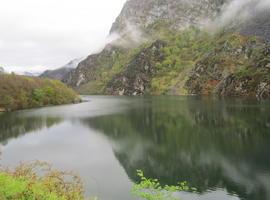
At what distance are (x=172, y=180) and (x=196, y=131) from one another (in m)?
41.2

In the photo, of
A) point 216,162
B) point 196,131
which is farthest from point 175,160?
point 196,131

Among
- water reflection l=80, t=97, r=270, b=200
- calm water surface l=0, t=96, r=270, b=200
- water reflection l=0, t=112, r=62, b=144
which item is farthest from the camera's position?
water reflection l=0, t=112, r=62, b=144

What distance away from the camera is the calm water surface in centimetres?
4272

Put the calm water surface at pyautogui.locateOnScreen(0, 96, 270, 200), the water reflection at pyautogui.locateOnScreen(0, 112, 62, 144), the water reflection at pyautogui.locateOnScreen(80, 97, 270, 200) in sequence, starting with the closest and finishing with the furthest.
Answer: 1. the calm water surface at pyautogui.locateOnScreen(0, 96, 270, 200)
2. the water reflection at pyautogui.locateOnScreen(80, 97, 270, 200)
3. the water reflection at pyautogui.locateOnScreen(0, 112, 62, 144)

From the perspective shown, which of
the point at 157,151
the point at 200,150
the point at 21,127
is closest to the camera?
the point at 200,150

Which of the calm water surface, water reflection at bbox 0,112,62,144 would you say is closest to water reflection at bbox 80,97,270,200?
the calm water surface

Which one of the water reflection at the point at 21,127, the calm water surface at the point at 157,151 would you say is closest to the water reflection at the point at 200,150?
the calm water surface at the point at 157,151

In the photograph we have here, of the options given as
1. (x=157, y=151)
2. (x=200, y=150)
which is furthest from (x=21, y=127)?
(x=200, y=150)

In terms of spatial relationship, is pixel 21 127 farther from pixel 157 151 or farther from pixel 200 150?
pixel 200 150

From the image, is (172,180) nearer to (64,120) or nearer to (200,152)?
(200,152)

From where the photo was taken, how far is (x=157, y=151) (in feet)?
210

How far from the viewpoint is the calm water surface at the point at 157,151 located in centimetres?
4272

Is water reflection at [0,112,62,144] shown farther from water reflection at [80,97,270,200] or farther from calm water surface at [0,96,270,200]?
water reflection at [80,97,270,200]

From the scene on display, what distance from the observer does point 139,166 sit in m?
53.4
